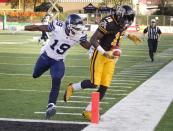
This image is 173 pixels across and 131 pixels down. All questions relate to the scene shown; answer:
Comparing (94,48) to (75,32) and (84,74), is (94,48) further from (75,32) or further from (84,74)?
(84,74)

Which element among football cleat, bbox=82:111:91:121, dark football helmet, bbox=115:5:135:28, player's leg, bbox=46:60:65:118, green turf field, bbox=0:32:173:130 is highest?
dark football helmet, bbox=115:5:135:28

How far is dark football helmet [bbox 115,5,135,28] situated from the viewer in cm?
909

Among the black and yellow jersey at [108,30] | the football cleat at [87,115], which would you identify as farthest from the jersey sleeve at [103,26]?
the football cleat at [87,115]

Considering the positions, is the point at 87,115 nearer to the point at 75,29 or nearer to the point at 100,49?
the point at 100,49

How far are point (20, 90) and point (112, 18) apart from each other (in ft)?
14.2

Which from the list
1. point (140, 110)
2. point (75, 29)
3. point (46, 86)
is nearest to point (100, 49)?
point (75, 29)

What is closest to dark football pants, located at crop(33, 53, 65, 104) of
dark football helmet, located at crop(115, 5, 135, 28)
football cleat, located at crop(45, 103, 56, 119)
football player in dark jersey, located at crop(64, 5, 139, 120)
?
football cleat, located at crop(45, 103, 56, 119)

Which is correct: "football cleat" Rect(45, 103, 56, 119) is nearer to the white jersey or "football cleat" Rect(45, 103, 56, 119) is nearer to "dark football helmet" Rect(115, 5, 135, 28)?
the white jersey

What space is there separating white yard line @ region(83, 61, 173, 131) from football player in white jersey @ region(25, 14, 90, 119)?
911mm

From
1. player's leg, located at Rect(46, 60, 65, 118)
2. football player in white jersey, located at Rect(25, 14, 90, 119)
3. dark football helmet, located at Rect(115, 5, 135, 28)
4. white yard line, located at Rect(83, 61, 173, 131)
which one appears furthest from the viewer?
player's leg, located at Rect(46, 60, 65, 118)

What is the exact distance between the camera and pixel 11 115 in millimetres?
9625

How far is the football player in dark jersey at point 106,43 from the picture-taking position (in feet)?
30.0

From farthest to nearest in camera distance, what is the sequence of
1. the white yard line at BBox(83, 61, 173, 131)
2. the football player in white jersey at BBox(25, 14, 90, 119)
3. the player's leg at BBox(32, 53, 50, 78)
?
the player's leg at BBox(32, 53, 50, 78), the football player in white jersey at BBox(25, 14, 90, 119), the white yard line at BBox(83, 61, 173, 131)

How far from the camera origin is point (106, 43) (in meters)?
9.58
